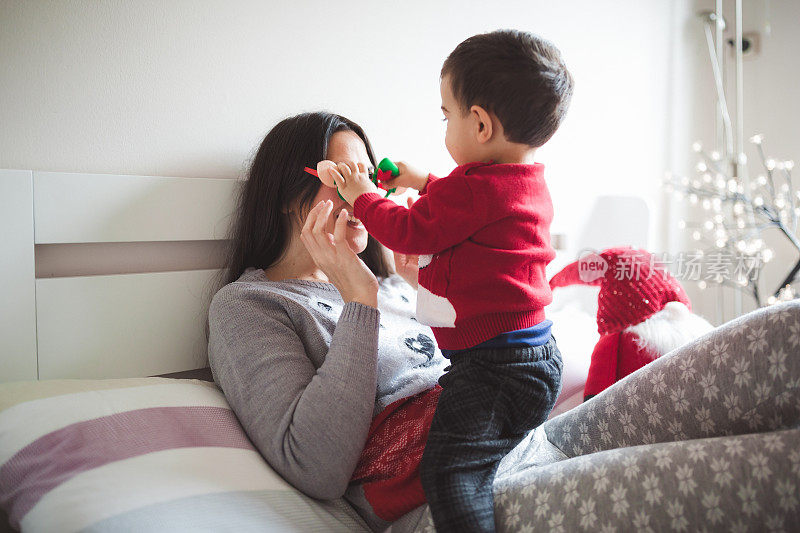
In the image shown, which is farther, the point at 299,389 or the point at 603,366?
the point at 603,366

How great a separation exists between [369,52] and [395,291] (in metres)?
0.66

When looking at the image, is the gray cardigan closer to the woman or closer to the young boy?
the woman

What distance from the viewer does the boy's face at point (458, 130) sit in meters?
0.92

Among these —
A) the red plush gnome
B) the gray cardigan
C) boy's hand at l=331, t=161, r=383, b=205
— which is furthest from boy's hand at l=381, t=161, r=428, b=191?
the red plush gnome

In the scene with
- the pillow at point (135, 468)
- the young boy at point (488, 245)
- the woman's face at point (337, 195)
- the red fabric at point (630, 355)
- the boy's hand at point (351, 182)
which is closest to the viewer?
the pillow at point (135, 468)

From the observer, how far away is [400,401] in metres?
1.05

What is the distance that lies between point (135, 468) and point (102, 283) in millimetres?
469

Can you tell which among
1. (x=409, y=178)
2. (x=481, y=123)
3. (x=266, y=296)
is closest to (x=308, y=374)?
(x=266, y=296)

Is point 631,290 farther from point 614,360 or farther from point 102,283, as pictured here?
point 102,283

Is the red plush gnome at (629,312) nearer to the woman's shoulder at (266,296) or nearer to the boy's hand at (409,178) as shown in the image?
the boy's hand at (409,178)

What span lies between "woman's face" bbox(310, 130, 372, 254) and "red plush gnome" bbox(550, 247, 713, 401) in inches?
20.8

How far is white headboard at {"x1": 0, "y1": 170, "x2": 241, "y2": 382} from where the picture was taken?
3.42 ft

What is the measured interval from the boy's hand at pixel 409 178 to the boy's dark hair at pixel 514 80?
0.19 metres

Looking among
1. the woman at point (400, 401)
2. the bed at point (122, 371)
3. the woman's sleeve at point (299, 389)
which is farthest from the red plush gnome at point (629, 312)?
the woman's sleeve at point (299, 389)
